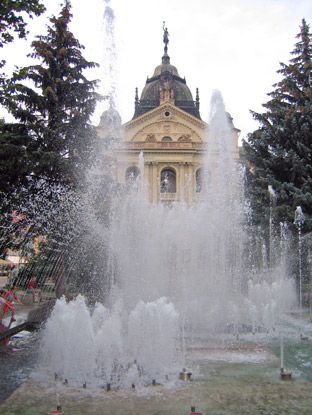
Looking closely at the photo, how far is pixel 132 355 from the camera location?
6.14 metres

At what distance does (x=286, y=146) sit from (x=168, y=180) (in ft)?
66.7

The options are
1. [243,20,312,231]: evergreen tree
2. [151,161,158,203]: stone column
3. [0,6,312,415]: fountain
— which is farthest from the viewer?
[151,161,158,203]: stone column

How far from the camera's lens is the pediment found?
3716 cm

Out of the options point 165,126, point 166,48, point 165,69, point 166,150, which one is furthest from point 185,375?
point 166,48

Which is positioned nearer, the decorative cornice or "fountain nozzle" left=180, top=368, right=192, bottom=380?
"fountain nozzle" left=180, top=368, right=192, bottom=380

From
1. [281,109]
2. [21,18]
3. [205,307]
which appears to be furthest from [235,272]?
[21,18]

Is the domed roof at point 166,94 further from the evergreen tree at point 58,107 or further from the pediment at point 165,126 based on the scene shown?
the evergreen tree at point 58,107

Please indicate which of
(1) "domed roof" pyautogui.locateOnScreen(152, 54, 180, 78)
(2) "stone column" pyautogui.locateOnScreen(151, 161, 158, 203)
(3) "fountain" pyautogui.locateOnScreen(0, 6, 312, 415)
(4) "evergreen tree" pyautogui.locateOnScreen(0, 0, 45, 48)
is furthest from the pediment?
(4) "evergreen tree" pyautogui.locateOnScreen(0, 0, 45, 48)

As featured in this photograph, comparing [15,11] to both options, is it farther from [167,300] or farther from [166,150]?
[166,150]

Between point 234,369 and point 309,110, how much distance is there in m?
12.8

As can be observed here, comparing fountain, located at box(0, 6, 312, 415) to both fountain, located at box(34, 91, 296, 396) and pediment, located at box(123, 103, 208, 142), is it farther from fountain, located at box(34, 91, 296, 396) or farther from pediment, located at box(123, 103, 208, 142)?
pediment, located at box(123, 103, 208, 142)

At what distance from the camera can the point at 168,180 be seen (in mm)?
36531

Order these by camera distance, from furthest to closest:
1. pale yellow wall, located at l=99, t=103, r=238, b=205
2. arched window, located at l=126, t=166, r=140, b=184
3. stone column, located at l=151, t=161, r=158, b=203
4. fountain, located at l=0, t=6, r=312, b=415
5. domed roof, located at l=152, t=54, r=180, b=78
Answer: domed roof, located at l=152, t=54, r=180, b=78, pale yellow wall, located at l=99, t=103, r=238, b=205, stone column, located at l=151, t=161, r=158, b=203, arched window, located at l=126, t=166, r=140, b=184, fountain, located at l=0, t=6, r=312, b=415

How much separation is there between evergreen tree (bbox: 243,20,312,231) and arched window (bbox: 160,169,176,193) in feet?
60.6
